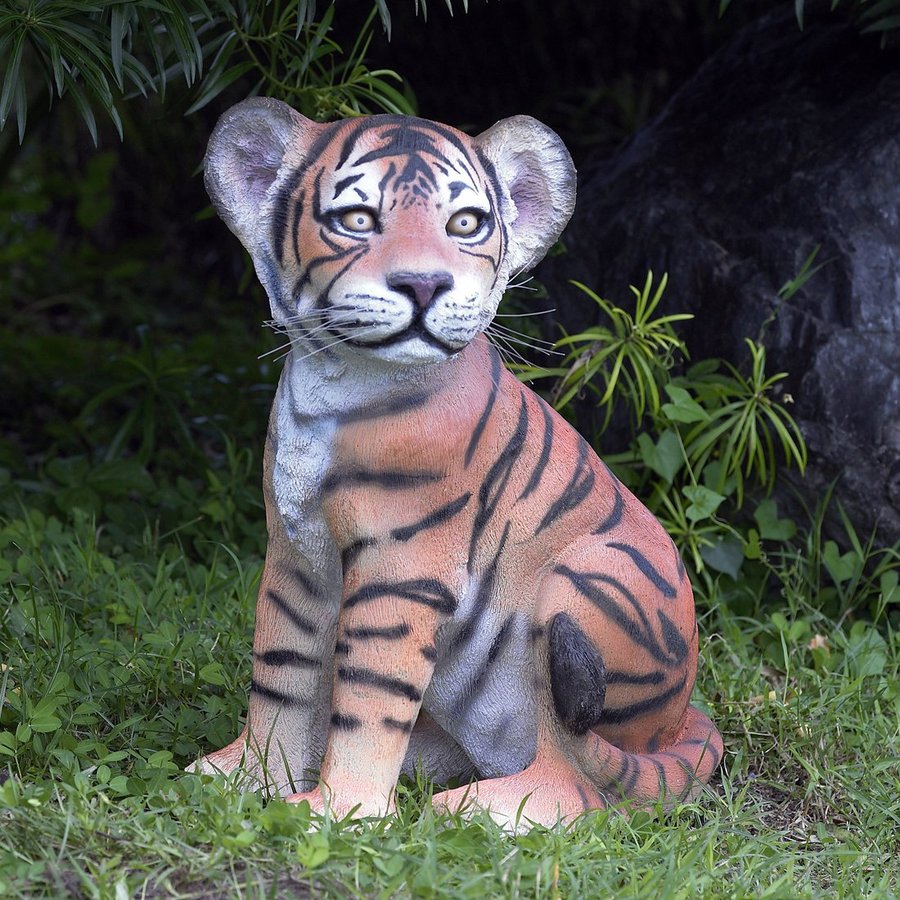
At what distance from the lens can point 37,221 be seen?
8.29m

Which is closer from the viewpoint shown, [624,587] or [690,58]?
[624,587]

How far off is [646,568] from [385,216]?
2.99 feet


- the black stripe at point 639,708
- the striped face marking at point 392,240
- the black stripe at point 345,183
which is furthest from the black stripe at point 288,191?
the black stripe at point 639,708

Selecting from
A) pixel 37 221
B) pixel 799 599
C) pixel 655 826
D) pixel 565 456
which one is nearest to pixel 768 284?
pixel 799 599

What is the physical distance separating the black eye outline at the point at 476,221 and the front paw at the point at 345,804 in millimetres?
1064

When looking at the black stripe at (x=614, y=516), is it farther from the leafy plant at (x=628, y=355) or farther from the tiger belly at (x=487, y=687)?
the leafy plant at (x=628, y=355)

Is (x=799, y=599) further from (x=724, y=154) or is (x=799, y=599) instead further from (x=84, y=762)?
(x=84, y=762)

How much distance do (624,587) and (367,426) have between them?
0.63 m

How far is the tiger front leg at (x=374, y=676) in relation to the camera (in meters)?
2.53

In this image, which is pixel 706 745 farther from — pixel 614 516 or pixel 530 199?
pixel 530 199

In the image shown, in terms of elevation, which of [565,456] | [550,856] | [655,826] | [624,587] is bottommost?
[655,826]

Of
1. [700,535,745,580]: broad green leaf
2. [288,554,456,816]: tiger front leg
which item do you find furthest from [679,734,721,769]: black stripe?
[700,535,745,580]: broad green leaf

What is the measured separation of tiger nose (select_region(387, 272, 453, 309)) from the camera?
7.68 ft

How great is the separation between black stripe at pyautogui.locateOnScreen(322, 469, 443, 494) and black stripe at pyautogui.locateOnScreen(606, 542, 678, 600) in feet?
1.47
